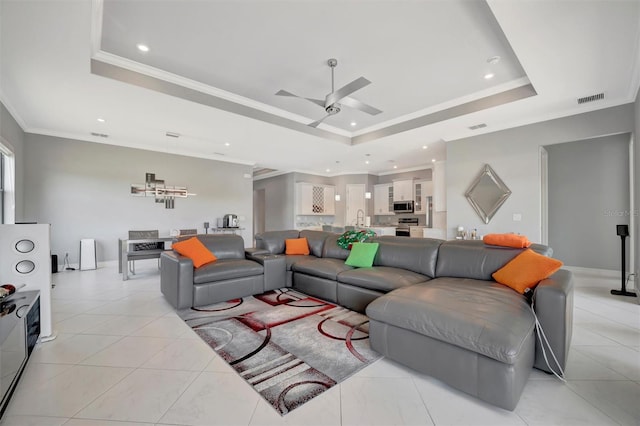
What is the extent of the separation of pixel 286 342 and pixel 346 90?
2628 mm

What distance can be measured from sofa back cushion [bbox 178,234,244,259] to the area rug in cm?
80

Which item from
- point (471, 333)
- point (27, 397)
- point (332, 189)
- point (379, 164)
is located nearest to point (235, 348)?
point (27, 397)

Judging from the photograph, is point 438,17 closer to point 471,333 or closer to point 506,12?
point 506,12

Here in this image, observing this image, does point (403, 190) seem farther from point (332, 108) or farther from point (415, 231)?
point (332, 108)

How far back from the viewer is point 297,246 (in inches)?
183

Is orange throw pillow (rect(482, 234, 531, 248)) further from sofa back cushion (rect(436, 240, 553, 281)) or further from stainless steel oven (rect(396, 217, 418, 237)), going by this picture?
stainless steel oven (rect(396, 217, 418, 237))

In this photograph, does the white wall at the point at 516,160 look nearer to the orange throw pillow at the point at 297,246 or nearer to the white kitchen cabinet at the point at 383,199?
the orange throw pillow at the point at 297,246

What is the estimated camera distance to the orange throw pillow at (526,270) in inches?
84.5

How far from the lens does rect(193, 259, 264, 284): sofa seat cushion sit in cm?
325

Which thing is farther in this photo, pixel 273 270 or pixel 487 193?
pixel 487 193

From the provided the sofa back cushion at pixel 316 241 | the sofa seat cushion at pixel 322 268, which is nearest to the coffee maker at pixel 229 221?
the sofa back cushion at pixel 316 241

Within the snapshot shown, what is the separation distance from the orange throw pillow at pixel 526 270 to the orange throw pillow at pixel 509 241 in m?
0.15

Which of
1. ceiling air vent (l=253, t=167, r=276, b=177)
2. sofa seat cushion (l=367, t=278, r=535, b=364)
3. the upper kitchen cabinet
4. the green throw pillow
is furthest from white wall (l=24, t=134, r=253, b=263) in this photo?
sofa seat cushion (l=367, t=278, r=535, b=364)

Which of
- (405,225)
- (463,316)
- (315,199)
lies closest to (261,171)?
Answer: (315,199)
